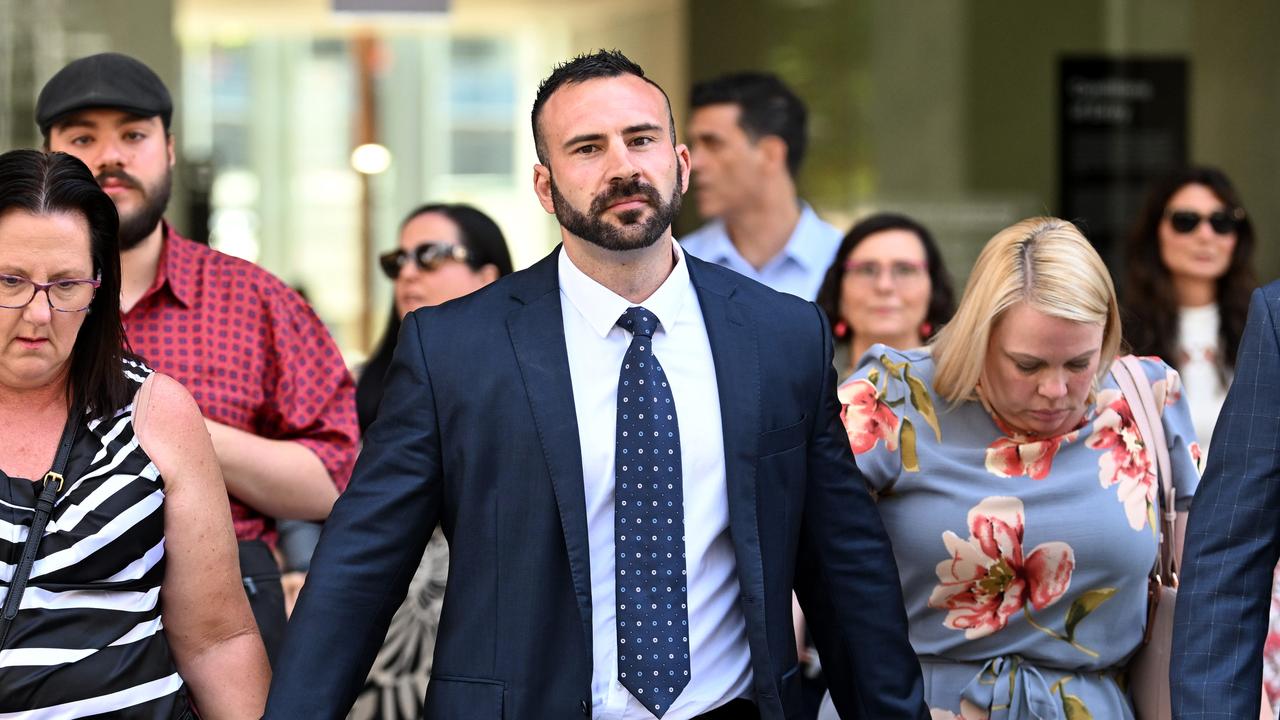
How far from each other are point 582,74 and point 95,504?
124 cm

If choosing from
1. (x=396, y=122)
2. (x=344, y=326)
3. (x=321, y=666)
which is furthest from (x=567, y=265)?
(x=396, y=122)

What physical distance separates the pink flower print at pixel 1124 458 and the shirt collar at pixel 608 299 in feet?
3.55

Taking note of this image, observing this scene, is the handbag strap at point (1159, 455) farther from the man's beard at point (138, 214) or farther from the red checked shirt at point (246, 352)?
the man's beard at point (138, 214)

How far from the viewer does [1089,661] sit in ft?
12.2

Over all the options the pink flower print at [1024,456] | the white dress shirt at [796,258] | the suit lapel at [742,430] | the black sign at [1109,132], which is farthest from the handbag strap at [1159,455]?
the black sign at [1109,132]

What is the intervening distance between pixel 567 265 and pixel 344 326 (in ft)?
33.6

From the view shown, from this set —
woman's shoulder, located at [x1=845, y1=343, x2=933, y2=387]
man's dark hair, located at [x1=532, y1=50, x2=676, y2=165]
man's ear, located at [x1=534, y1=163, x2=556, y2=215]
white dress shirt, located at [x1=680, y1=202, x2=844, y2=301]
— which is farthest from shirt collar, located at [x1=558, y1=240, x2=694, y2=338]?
white dress shirt, located at [x1=680, y1=202, x2=844, y2=301]

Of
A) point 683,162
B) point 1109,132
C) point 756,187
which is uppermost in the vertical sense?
point 1109,132

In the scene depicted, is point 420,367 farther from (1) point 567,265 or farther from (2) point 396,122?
(2) point 396,122

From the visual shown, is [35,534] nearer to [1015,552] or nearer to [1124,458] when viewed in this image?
[1015,552]

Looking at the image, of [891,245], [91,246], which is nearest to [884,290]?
[891,245]

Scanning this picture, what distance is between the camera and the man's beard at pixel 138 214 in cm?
408

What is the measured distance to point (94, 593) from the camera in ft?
10.2

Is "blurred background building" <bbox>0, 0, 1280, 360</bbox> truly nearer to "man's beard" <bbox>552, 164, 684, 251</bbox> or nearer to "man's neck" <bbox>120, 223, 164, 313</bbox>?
"man's neck" <bbox>120, 223, 164, 313</bbox>
